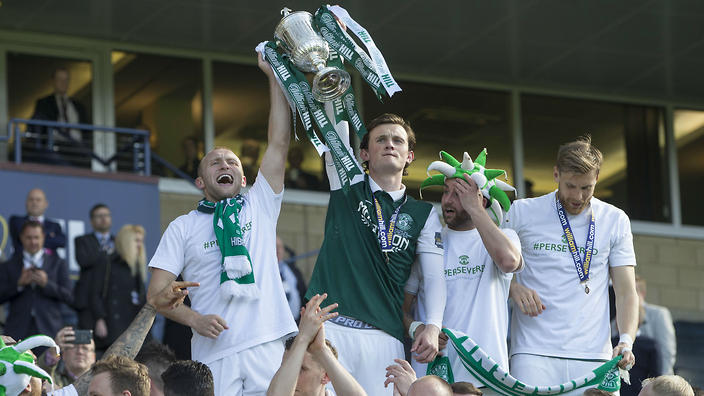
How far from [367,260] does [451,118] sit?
1051cm

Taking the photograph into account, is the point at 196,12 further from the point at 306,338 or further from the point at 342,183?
the point at 306,338

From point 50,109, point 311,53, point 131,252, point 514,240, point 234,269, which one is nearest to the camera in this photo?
point 234,269

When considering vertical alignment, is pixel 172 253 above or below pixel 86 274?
below

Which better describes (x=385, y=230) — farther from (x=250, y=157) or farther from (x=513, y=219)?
(x=250, y=157)

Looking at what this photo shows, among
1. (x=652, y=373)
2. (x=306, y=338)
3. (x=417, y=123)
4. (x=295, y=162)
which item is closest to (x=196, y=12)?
(x=295, y=162)

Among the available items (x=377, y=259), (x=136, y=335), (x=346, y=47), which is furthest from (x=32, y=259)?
(x=346, y=47)

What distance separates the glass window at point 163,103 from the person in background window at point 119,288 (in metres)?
4.43

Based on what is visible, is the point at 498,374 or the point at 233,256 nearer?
the point at 233,256

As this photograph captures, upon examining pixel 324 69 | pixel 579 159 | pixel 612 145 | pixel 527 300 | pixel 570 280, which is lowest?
pixel 527 300

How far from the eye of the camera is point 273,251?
6.70 metres

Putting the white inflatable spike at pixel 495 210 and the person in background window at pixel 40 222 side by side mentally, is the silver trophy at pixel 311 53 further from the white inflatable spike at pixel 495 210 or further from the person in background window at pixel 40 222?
the person in background window at pixel 40 222

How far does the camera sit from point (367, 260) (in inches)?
265

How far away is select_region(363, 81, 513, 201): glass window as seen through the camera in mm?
16641

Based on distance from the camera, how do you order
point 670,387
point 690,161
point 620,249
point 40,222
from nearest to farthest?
point 670,387 < point 620,249 < point 40,222 < point 690,161
